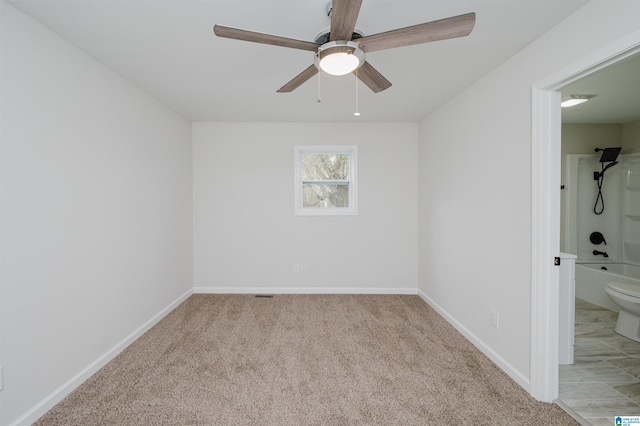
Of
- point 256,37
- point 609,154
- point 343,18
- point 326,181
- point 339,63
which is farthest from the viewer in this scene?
point 326,181

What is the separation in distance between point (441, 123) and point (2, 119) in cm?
361

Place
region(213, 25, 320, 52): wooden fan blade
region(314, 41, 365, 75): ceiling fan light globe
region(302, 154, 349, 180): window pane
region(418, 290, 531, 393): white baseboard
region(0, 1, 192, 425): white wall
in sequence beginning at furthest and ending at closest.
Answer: region(302, 154, 349, 180): window pane, region(418, 290, 531, 393): white baseboard, region(0, 1, 192, 425): white wall, region(314, 41, 365, 75): ceiling fan light globe, region(213, 25, 320, 52): wooden fan blade

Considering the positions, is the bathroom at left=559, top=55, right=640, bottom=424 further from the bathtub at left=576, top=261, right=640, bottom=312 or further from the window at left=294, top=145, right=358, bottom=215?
the window at left=294, top=145, right=358, bottom=215

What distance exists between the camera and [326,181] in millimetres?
4113

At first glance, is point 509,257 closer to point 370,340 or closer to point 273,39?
point 370,340

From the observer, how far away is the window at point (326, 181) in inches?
159

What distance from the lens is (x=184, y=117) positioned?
3709mm

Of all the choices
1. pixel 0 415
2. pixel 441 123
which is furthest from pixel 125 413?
pixel 441 123

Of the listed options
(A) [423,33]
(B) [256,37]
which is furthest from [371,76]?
(B) [256,37]

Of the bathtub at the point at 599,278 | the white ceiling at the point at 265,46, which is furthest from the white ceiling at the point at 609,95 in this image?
the bathtub at the point at 599,278

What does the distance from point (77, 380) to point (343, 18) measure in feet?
9.33

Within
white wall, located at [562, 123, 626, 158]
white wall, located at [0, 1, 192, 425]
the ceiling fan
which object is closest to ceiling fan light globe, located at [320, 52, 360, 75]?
the ceiling fan

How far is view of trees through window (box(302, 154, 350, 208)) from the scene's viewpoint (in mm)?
4117

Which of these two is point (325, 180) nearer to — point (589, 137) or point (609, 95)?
point (609, 95)
